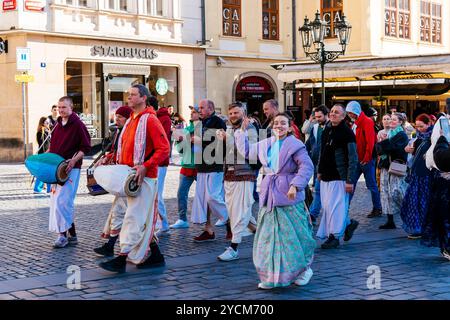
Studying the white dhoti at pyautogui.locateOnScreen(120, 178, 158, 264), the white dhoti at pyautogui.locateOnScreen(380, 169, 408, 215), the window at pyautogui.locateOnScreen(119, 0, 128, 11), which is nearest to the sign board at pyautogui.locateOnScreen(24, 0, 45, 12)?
the window at pyautogui.locateOnScreen(119, 0, 128, 11)

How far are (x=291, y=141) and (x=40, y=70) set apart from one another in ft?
60.2

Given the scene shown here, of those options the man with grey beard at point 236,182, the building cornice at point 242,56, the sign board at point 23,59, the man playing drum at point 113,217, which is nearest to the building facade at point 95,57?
the building cornice at point 242,56

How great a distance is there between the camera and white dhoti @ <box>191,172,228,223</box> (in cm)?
964

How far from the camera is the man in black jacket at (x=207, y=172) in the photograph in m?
9.59

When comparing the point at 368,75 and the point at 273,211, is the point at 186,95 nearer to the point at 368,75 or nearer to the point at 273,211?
the point at 368,75

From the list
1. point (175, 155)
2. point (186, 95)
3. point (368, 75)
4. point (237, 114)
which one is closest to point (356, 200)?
point (237, 114)

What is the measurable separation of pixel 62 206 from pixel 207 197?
184cm

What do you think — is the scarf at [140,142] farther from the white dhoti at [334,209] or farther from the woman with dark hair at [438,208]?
the woman with dark hair at [438,208]

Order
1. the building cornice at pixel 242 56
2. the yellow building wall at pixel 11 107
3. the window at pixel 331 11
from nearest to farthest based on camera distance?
the yellow building wall at pixel 11 107 < the building cornice at pixel 242 56 < the window at pixel 331 11

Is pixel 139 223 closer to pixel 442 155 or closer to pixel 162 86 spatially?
pixel 442 155

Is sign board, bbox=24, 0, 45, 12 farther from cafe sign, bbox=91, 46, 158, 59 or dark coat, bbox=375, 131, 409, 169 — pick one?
dark coat, bbox=375, 131, 409, 169

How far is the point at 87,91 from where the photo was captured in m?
26.0

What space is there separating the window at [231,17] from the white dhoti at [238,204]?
76.1 feet
